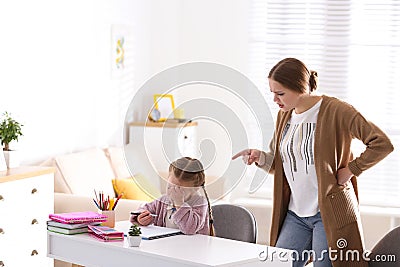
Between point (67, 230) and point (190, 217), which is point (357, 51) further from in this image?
point (67, 230)

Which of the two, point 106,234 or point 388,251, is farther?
point 388,251

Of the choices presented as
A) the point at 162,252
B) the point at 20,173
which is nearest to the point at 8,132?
the point at 20,173

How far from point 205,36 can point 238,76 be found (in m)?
3.71

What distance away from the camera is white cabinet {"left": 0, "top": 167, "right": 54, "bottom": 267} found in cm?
336

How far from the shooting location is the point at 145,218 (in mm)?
2732

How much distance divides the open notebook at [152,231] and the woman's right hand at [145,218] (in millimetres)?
19

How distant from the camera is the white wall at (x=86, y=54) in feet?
13.4

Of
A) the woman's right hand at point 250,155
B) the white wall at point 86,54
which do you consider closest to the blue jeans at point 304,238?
Result: the woman's right hand at point 250,155

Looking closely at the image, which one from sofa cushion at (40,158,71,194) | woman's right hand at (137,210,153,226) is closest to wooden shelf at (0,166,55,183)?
sofa cushion at (40,158,71,194)

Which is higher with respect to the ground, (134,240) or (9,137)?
(9,137)

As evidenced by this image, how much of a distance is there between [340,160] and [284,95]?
38cm

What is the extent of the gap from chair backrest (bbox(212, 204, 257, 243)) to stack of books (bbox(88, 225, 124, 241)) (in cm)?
64

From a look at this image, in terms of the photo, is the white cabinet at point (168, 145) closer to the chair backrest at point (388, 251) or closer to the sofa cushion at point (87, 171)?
the chair backrest at point (388, 251)

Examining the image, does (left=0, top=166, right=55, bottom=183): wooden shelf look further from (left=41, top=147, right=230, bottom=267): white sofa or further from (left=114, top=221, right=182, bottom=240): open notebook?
(left=114, top=221, right=182, bottom=240): open notebook
